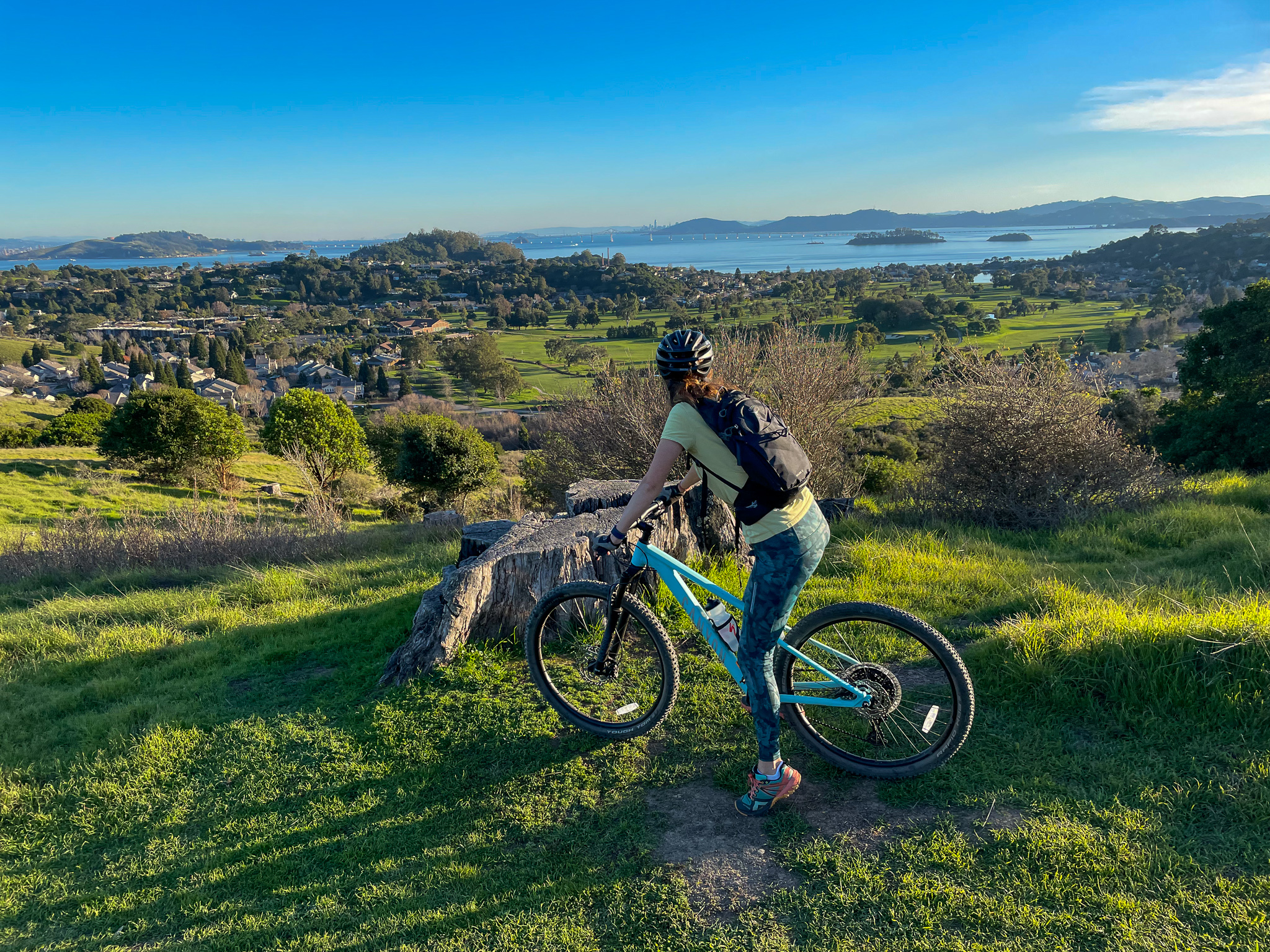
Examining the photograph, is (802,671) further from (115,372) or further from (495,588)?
(115,372)

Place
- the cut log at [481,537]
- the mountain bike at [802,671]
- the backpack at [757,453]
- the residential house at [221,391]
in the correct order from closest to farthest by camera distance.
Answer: the backpack at [757,453] < the mountain bike at [802,671] < the cut log at [481,537] < the residential house at [221,391]

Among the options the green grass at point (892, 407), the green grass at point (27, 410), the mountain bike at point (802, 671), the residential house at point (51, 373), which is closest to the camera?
the mountain bike at point (802, 671)

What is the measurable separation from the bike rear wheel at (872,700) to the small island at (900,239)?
189 meters

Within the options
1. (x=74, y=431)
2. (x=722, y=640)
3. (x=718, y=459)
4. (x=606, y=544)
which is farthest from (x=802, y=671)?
(x=74, y=431)

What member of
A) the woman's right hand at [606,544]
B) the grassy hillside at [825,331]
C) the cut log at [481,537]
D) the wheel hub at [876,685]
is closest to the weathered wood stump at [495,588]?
the cut log at [481,537]

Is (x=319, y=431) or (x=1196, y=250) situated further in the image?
(x=1196, y=250)

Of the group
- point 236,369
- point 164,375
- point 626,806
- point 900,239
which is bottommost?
point 164,375

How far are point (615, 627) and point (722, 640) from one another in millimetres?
667

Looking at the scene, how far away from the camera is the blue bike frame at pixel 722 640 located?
345cm

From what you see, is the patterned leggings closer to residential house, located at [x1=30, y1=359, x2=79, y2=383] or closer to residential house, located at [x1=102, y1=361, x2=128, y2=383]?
residential house, located at [x1=102, y1=361, x2=128, y2=383]

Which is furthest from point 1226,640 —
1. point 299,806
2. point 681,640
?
point 299,806

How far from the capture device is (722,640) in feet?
11.9

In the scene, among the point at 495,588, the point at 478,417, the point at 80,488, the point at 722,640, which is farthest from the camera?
the point at 478,417

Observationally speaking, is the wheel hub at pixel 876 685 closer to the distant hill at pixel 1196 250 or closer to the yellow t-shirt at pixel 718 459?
the yellow t-shirt at pixel 718 459
